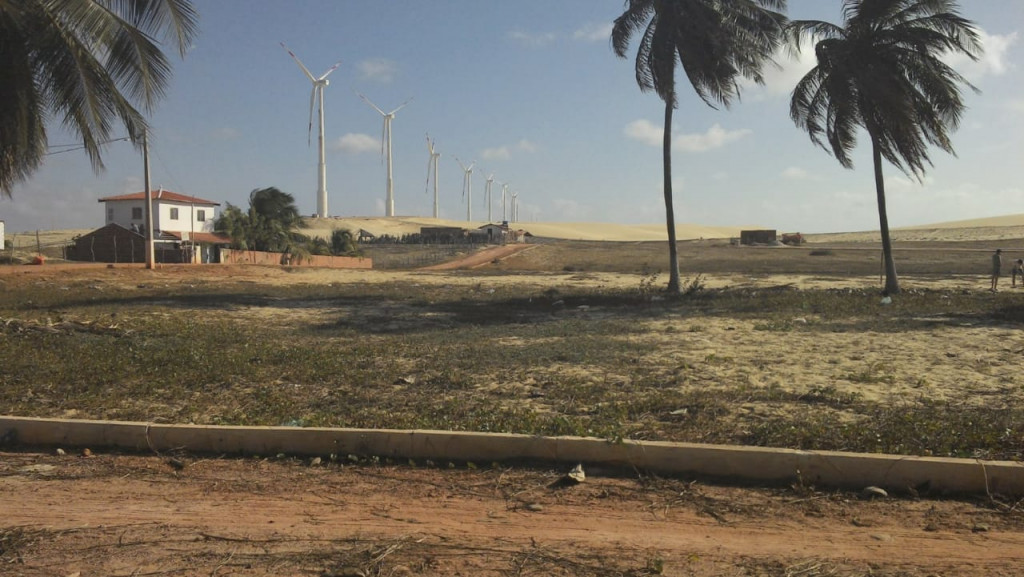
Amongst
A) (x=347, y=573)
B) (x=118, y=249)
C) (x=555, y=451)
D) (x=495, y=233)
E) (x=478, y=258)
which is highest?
(x=495, y=233)

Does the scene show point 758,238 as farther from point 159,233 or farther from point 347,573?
point 347,573

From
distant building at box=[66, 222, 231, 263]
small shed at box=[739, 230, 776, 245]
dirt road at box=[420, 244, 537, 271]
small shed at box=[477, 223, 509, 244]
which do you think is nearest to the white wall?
distant building at box=[66, 222, 231, 263]

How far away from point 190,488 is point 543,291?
21191 millimetres

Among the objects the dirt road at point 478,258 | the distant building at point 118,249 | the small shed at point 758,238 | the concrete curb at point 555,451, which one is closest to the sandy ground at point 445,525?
the concrete curb at point 555,451

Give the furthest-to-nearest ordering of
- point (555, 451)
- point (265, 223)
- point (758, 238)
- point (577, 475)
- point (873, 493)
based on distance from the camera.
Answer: point (758, 238) < point (265, 223) < point (555, 451) < point (577, 475) < point (873, 493)

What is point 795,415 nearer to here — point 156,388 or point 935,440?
point 935,440

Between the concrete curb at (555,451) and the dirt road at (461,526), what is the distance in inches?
8.3

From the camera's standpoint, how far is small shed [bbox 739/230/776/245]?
65.4 metres

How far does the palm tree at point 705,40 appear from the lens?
21828 mm

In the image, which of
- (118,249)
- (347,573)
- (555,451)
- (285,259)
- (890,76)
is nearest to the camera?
(347,573)

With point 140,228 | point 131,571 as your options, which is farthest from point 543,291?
point 140,228

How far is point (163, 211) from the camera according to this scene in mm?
54625

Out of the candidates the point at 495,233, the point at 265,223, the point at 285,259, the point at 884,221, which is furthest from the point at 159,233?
the point at 884,221

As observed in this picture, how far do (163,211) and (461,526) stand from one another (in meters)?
57.1
